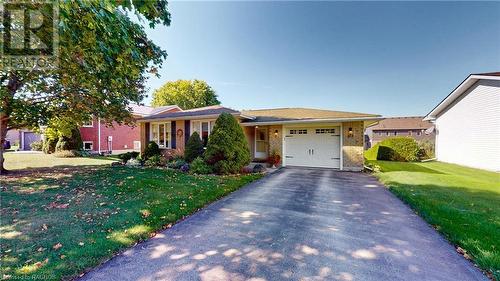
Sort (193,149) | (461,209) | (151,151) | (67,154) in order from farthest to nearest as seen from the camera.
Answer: (67,154), (151,151), (193,149), (461,209)

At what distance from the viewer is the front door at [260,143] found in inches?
516

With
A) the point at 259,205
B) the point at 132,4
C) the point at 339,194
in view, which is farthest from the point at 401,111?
the point at 132,4

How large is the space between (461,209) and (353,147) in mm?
6008

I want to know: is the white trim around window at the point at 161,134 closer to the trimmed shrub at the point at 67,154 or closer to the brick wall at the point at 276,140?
the brick wall at the point at 276,140

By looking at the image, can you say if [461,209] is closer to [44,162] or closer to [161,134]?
A: [161,134]

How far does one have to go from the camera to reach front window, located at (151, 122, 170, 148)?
13484mm

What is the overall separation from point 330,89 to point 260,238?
17.1m

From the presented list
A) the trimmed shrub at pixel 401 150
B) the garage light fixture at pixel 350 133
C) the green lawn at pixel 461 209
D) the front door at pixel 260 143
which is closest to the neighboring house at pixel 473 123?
the trimmed shrub at pixel 401 150

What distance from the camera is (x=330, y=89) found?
1778 cm

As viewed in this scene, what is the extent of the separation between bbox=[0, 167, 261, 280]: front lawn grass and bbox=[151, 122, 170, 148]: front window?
584 centimetres

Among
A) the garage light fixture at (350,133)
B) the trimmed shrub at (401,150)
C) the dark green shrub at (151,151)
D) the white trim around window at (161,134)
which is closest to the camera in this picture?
the garage light fixture at (350,133)

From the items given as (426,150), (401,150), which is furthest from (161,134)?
(426,150)

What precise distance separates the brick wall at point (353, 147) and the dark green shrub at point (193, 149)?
7.93m

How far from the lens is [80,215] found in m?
4.32
